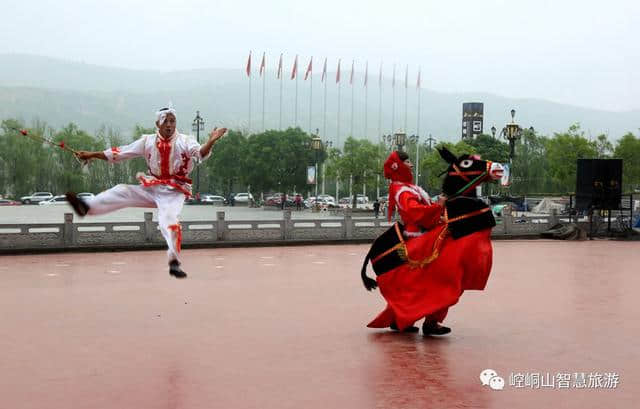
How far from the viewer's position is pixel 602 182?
2219 centimetres

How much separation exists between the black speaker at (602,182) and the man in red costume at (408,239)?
1604 centimetres

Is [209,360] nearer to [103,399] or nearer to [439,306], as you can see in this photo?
[103,399]

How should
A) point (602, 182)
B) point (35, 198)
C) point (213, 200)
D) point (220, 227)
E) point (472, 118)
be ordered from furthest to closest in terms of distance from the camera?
1. point (472, 118)
2. point (213, 200)
3. point (35, 198)
4. point (602, 182)
5. point (220, 227)

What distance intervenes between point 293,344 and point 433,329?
1.45 meters

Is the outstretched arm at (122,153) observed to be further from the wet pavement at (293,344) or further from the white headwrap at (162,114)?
the wet pavement at (293,344)

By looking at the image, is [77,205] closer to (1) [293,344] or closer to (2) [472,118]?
(1) [293,344]

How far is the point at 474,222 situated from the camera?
7.12 m

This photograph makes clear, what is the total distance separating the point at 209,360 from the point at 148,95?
196 metres

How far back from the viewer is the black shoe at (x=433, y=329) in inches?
298

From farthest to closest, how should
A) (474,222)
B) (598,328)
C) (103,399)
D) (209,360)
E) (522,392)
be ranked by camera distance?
(598,328), (474,222), (209,360), (522,392), (103,399)

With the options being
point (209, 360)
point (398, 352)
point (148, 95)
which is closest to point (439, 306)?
point (398, 352)

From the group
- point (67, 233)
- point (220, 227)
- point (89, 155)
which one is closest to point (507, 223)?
point (220, 227)

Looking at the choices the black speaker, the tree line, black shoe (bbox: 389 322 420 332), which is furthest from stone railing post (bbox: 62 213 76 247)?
the tree line

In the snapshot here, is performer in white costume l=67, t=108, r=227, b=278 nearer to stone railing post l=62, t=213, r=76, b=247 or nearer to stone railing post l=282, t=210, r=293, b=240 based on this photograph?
stone railing post l=62, t=213, r=76, b=247
